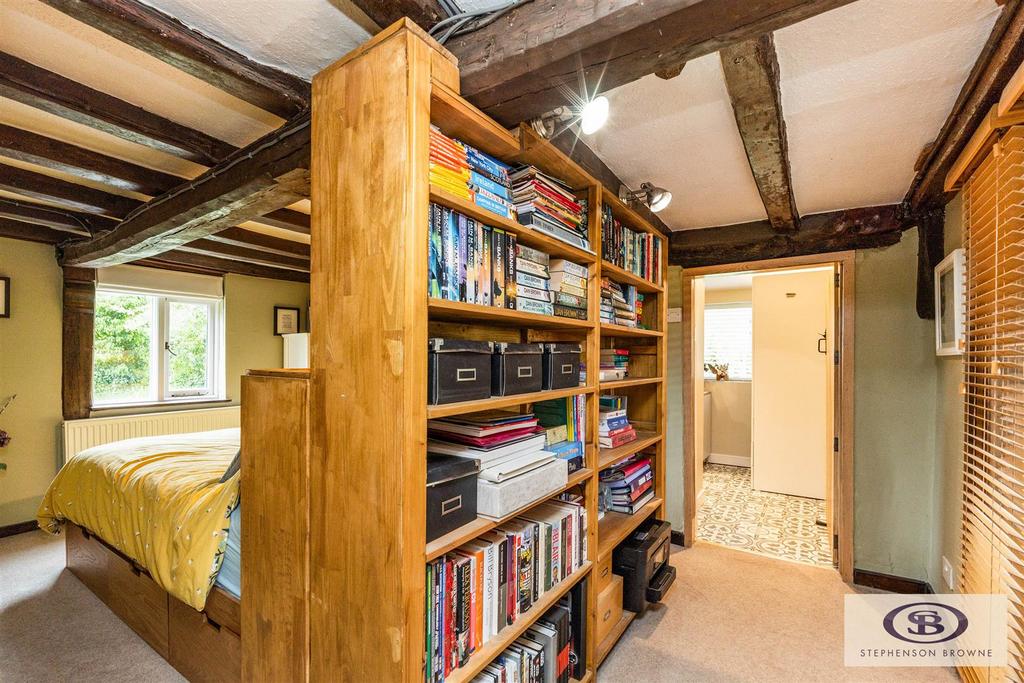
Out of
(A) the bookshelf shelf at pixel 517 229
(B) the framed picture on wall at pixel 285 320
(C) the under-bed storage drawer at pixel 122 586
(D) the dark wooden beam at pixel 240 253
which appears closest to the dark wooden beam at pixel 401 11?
(A) the bookshelf shelf at pixel 517 229

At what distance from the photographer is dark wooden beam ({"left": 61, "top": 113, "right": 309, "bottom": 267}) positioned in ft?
5.70

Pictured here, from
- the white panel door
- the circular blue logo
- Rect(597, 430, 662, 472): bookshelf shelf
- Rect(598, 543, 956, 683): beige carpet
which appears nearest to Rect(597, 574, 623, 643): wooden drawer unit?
Rect(598, 543, 956, 683): beige carpet

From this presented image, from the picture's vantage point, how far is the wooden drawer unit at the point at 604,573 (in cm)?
202

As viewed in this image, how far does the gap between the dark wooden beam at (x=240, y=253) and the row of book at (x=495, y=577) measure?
11.3 feet

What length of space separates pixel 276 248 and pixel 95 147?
165 cm

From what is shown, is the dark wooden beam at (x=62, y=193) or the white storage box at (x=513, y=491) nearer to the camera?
the white storage box at (x=513, y=491)

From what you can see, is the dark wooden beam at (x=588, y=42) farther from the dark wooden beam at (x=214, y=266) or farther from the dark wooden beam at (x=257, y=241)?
the dark wooden beam at (x=214, y=266)

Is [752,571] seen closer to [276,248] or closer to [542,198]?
[542,198]

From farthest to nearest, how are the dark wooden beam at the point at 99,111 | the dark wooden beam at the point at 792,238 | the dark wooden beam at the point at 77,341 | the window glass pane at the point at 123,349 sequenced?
the window glass pane at the point at 123,349 → the dark wooden beam at the point at 77,341 → the dark wooden beam at the point at 792,238 → the dark wooden beam at the point at 99,111

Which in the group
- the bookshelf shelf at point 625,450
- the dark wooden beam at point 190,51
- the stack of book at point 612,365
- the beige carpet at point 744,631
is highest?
the dark wooden beam at point 190,51

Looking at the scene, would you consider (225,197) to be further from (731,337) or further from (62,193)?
(731,337)

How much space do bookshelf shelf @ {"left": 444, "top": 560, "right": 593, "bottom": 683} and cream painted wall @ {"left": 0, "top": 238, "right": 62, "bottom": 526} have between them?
13.6 ft

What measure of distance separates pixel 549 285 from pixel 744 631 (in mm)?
2015

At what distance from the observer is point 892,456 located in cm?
272
